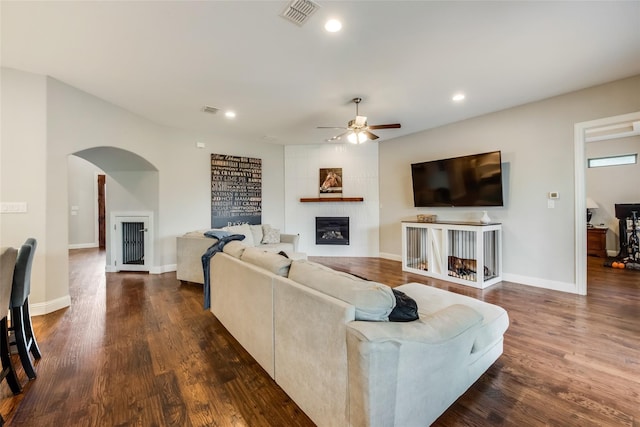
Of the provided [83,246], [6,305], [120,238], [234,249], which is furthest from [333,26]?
[83,246]

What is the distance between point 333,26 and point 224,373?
9.26ft

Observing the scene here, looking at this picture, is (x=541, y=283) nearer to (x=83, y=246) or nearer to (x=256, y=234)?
(x=256, y=234)

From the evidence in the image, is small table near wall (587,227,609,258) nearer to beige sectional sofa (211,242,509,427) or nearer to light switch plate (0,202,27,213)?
beige sectional sofa (211,242,509,427)

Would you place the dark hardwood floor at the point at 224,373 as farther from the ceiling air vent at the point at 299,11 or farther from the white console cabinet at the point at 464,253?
the ceiling air vent at the point at 299,11

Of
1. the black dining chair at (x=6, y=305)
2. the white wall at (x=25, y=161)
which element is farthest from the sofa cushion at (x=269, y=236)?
the black dining chair at (x=6, y=305)

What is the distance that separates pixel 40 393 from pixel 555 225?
5544 millimetres

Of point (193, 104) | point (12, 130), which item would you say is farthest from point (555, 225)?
point (12, 130)

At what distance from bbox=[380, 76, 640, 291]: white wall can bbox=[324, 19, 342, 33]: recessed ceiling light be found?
2457 millimetres

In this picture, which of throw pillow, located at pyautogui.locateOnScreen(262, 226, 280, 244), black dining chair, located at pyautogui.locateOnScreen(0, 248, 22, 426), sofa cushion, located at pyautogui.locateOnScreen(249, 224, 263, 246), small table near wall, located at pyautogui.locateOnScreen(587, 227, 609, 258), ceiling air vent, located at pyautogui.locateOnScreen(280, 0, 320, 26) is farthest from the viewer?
small table near wall, located at pyautogui.locateOnScreen(587, 227, 609, 258)

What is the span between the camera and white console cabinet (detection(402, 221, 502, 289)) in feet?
12.8

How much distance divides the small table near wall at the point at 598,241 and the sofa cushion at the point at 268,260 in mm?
7269

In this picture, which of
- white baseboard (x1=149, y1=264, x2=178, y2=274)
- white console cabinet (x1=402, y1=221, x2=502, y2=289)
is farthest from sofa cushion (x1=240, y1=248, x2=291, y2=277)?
white baseboard (x1=149, y1=264, x2=178, y2=274)

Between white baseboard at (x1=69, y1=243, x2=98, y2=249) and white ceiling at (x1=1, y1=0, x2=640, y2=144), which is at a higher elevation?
white ceiling at (x1=1, y1=0, x2=640, y2=144)

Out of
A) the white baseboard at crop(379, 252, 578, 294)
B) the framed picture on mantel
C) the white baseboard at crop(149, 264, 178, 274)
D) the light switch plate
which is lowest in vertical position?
the white baseboard at crop(379, 252, 578, 294)
